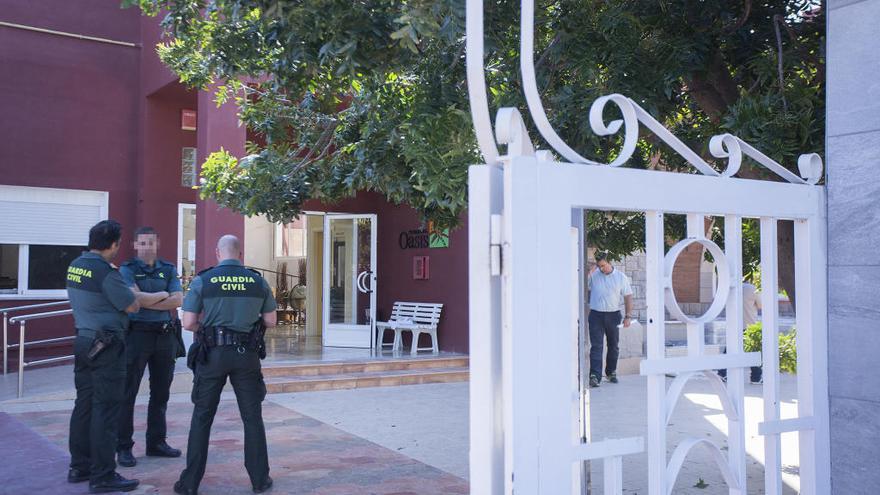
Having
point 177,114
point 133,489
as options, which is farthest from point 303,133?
point 177,114

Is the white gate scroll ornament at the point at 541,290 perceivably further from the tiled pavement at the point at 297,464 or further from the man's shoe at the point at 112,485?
the man's shoe at the point at 112,485

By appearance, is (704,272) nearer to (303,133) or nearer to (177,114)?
(177,114)

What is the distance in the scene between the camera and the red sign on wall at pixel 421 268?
12875 millimetres

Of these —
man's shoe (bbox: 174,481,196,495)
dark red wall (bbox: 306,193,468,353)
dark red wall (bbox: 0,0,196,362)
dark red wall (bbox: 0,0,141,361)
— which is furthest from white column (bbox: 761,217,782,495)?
dark red wall (bbox: 0,0,141,361)

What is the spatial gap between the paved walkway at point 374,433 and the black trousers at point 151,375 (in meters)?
0.24

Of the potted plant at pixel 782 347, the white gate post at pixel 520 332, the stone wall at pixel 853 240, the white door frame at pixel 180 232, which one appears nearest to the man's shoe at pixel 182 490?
the white gate post at pixel 520 332

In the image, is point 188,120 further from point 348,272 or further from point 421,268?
point 421,268

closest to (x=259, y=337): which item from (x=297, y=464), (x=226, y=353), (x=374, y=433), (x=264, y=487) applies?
(x=226, y=353)

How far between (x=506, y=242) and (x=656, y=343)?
24.7 inches

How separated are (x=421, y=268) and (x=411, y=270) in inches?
13.0

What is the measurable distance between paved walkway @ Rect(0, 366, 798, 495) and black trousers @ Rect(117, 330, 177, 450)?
237 millimetres

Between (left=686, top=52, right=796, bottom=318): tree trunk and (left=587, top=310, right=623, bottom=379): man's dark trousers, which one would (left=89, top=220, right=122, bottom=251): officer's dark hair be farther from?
(left=587, top=310, right=623, bottom=379): man's dark trousers

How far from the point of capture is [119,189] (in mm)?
12203

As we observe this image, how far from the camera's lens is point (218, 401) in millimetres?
5355
